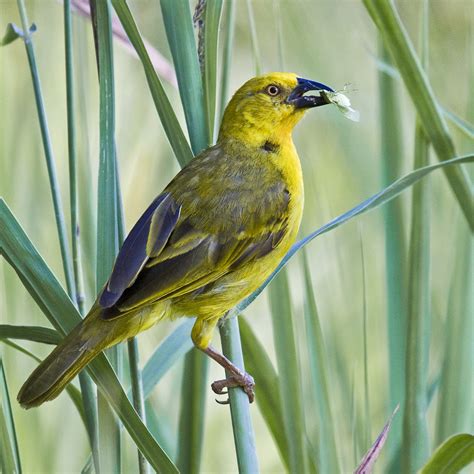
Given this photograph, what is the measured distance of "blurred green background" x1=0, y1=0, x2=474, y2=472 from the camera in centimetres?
237

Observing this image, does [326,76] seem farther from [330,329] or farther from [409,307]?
[409,307]

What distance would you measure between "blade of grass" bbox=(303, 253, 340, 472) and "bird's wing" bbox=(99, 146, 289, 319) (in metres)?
0.23

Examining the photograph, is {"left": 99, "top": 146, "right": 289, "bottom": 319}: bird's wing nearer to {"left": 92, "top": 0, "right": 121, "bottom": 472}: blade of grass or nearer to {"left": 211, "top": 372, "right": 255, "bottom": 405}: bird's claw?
{"left": 92, "top": 0, "right": 121, "bottom": 472}: blade of grass

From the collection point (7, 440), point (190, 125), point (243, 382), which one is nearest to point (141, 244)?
point (190, 125)

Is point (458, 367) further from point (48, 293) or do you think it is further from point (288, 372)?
point (48, 293)

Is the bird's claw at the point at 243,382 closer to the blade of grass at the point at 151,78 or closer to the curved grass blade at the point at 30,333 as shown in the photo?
the curved grass blade at the point at 30,333

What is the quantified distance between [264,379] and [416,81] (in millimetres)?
841

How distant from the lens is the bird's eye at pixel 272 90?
2.38 m

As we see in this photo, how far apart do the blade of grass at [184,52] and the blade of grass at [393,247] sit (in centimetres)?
60

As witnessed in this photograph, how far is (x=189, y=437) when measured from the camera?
201cm

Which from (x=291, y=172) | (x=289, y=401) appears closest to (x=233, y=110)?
(x=291, y=172)

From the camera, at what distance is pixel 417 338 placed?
190 cm

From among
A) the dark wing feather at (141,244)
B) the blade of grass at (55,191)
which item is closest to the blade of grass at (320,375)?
the dark wing feather at (141,244)

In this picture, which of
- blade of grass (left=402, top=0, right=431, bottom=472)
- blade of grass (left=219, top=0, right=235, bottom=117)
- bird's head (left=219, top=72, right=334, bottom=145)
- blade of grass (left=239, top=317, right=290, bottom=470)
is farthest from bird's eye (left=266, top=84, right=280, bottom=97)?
blade of grass (left=239, top=317, right=290, bottom=470)
